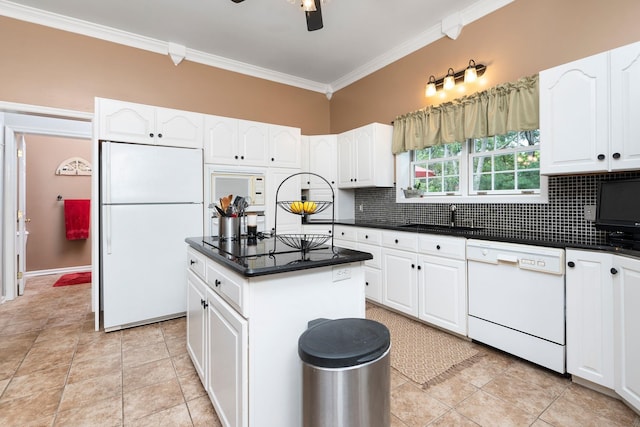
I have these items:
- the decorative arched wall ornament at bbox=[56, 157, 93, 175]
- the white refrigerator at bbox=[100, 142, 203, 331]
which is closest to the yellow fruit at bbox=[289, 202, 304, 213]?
the white refrigerator at bbox=[100, 142, 203, 331]

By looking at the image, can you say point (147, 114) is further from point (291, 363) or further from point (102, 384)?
point (291, 363)

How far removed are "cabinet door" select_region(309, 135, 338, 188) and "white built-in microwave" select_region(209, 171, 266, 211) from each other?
92 centimetres

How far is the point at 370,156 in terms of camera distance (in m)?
3.84

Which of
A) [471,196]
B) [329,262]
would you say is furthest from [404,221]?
[329,262]

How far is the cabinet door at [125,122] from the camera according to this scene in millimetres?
2838

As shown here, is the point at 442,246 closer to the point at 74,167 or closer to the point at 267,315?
the point at 267,315

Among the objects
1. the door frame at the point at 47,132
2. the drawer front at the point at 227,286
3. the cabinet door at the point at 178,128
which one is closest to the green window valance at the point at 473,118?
the cabinet door at the point at 178,128

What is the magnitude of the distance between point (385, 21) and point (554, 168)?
2.26 m

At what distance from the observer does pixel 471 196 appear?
123 inches

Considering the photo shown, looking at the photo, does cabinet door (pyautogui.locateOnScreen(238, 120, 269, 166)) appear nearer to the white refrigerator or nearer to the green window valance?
the white refrigerator

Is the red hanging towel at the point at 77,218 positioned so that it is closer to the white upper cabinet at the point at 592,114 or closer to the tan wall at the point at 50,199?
the tan wall at the point at 50,199

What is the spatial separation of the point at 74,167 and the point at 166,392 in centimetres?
506

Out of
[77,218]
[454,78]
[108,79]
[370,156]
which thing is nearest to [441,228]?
[370,156]

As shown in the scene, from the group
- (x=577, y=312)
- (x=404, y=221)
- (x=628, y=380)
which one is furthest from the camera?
(x=404, y=221)
